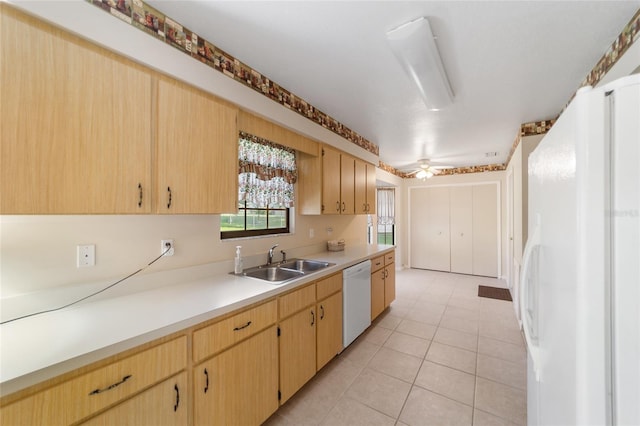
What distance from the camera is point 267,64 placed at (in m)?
1.85

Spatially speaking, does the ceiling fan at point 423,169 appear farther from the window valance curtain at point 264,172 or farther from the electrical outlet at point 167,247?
the electrical outlet at point 167,247

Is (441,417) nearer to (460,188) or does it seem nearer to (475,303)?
(475,303)

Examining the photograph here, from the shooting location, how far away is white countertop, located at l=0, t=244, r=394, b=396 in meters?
0.79

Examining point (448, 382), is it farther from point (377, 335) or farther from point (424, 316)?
point (424, 316)

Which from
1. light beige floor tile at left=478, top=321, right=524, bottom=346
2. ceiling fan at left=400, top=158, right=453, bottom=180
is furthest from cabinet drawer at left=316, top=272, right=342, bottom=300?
ceiling fan at left=400, top=158, right=453, bottom=180

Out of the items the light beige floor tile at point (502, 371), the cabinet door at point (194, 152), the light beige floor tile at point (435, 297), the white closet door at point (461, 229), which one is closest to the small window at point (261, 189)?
the cabinet door at point (194, 152)

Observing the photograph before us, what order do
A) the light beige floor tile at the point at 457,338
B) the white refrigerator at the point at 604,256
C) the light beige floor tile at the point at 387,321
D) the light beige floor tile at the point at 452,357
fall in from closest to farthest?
the white refrigerator at the point at 604,256
the light beige floor tile at the point at 452,357
the light beige floor tile at the point at 457,338
the light beige floor tile at the point at 387,321

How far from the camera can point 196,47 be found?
157 centimetres

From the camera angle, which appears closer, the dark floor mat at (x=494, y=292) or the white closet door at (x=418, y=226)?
the dark floor mat at (x=494, y=292)

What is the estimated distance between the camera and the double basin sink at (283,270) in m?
2.06

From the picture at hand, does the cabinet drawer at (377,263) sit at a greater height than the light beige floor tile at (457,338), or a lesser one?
greater

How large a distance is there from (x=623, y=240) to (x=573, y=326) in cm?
27

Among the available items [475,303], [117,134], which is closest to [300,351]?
[117,134]

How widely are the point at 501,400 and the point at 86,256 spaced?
9.50 feet
